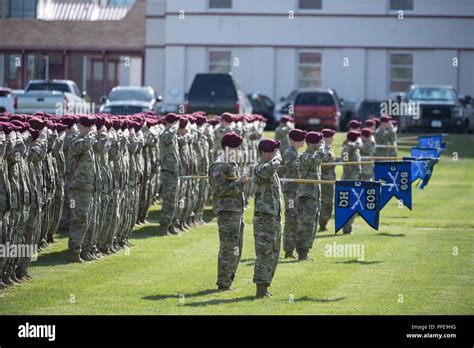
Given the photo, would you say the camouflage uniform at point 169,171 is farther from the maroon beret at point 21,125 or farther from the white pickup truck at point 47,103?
the white pickup truck at point 47,103

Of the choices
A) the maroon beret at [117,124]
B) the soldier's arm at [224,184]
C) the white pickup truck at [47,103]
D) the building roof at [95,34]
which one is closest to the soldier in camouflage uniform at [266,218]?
the soldier's arm at [224,184]

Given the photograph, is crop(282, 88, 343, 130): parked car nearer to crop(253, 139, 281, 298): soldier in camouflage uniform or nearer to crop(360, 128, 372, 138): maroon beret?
crop(360, 128, 372, 138): maroon beret

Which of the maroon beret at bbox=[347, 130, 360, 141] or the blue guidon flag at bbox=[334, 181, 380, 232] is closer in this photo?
the blue guidon flag at bbox=[334, 181, 380, 232]

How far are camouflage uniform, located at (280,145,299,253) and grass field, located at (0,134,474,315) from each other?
61cm

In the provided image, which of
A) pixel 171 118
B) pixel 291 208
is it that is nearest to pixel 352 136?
pixel 171 118

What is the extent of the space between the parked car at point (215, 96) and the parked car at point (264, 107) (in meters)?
7.14

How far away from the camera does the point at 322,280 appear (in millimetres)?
21297

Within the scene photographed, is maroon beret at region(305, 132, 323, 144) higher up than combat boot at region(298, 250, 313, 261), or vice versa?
maroon beret at region(305, 132, 323, 144)

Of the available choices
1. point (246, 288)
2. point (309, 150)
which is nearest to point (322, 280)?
point (246, 288)

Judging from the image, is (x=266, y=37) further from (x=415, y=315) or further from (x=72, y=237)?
(x=415, y=315)

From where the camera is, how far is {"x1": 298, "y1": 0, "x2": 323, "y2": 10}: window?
61062 millimetres

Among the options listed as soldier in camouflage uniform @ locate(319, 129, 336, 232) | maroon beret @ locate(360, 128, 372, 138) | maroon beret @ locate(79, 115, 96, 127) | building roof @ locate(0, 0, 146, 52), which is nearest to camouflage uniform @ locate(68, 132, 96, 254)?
maroon beret @ locate(79, 115, 96, 127)

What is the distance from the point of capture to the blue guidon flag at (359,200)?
75.6ft
